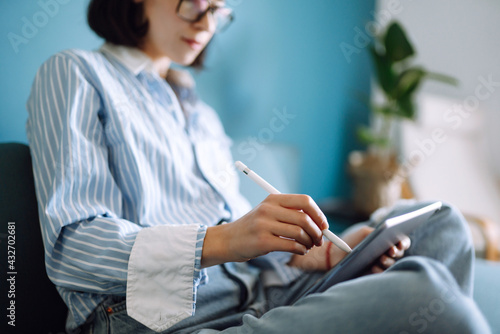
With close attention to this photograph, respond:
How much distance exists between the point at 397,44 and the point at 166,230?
170 cm

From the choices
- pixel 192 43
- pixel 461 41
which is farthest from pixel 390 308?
pixel 461 41

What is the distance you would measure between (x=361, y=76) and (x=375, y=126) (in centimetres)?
36

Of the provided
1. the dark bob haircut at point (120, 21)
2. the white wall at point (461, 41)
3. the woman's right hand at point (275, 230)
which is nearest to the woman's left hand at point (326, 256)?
the woman's right hand at point (275, 230)

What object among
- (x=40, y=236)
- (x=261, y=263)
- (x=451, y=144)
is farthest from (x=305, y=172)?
(x=40, y=236)

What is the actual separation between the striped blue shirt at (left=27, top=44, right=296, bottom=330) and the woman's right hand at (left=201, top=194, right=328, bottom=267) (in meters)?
0.06

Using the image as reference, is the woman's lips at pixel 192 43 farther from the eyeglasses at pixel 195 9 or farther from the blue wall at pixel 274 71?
the blue wall at pixel 274 71

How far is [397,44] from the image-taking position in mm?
1917

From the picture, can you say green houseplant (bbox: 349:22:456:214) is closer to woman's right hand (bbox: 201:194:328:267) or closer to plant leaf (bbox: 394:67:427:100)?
plant leaf (bbox: 394:67:427:100)

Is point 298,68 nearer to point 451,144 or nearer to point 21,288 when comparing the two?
point 451,144

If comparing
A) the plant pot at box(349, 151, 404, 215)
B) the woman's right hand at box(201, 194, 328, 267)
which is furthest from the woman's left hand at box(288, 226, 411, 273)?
the plant pot at box(349, 151, 404, 215)

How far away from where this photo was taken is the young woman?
484 mm

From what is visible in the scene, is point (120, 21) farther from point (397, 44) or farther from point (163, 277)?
point (397, 44)

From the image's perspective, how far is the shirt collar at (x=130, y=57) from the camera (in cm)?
87

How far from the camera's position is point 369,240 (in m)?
0.51
